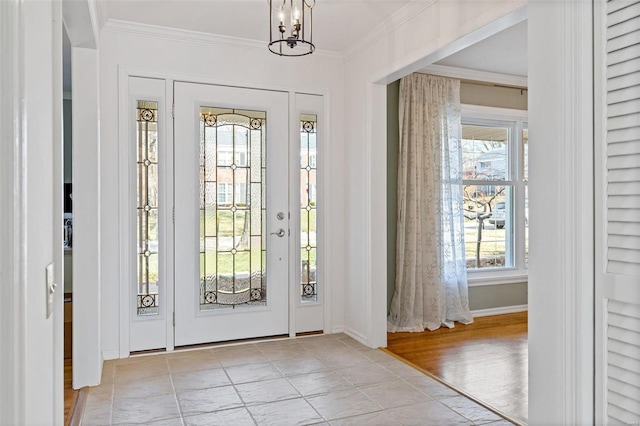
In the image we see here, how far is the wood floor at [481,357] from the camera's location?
2.85 metres

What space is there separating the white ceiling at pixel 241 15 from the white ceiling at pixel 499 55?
1.04m

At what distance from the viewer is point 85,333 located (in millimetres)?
2885

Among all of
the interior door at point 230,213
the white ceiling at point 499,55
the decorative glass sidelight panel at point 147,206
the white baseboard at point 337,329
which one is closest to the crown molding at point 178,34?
the interior door at point 230,213

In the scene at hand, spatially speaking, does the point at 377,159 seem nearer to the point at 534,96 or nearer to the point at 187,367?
the point at 187,367

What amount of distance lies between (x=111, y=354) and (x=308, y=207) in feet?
6.45

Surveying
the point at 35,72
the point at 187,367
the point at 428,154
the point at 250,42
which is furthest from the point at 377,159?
the point at 35,72

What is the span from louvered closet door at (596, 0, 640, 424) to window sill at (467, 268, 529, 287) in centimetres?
367

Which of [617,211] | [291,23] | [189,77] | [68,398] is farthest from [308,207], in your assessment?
[617,211]

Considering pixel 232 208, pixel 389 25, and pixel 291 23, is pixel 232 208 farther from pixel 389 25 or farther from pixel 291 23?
pixel 389 25

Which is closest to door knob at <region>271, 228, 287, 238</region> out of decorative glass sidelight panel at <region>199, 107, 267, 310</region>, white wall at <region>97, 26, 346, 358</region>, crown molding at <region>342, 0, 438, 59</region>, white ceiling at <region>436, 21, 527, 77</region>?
decorative glass sidelight panel at <region>199, 107, 267, 310</region>

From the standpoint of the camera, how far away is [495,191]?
5.03 meters

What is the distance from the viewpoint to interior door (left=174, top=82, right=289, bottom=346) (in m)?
3.67

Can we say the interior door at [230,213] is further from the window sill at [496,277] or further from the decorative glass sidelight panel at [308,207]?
the window sill at [496,277]

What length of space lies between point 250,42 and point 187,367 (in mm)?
2630
